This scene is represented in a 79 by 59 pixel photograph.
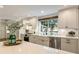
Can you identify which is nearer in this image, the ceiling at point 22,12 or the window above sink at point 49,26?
the ceiling at point 22,12

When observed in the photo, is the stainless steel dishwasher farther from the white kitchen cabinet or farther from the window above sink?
the white kitchen cabinet

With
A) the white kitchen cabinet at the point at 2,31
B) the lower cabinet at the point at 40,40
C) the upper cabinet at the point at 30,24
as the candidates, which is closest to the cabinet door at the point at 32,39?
the lower cabinet at the point at 40,40

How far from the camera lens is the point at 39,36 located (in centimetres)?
208

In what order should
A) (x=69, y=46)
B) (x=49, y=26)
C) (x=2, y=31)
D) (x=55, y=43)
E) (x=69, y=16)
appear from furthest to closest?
1. (x=69, y=16)
2. (x=69, y=46)
3. (x=55, y=43)
4. (x=49, y=26)
5. (x=2, y=31)

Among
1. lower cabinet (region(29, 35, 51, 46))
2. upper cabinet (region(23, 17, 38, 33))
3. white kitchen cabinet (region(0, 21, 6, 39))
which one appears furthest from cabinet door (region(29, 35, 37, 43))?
white kitchen cabinet (region(0, 21, 6, 39))

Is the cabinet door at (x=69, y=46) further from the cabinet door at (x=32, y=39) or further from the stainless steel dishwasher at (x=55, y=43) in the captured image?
the cabinet door at (x=32, y=39)

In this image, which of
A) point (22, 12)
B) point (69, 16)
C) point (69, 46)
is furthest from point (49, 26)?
point (69, 16)

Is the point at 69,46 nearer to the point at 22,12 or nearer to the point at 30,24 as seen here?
the point at 30,24

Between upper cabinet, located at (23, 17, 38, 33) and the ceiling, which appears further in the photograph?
upper cabinet, located at (23, 17, 38, 33)

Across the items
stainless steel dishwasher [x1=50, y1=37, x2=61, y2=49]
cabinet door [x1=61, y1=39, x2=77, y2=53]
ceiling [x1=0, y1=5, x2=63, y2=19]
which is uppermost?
ceiling [x1=0, y1=5, x2=63, y2=19]

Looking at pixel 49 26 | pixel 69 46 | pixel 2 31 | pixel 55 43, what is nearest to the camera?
pixel 2 31
